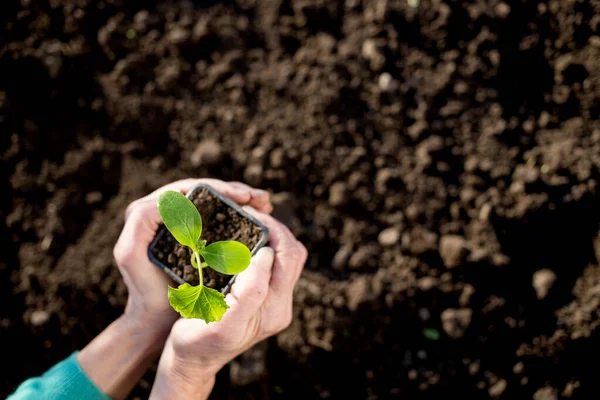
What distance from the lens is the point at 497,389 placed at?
1.79 metres

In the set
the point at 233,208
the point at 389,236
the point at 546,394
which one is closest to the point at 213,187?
the point at 233,208

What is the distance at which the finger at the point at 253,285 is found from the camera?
1.30 metres

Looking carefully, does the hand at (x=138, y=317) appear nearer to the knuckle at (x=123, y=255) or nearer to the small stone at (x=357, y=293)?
the knuckle at (x=123, y=255)

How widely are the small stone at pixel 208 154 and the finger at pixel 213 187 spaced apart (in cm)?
49

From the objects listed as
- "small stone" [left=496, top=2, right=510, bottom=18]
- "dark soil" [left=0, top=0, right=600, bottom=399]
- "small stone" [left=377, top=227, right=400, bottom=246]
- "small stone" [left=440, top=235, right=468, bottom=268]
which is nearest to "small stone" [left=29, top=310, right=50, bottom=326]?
"dark soil" [left=0, top=0, right=600, bottom=399]

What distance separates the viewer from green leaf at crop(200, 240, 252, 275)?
110 centimetres

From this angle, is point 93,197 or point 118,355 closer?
point 118,355

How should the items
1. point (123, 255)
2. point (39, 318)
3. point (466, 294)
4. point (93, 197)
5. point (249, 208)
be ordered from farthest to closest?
point (93, 197) < point (39, 318) < point (466, 294) < point (249, 208) < point (123, 255)

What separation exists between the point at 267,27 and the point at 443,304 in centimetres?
136

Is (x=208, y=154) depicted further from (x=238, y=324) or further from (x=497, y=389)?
(x=497, y=389)

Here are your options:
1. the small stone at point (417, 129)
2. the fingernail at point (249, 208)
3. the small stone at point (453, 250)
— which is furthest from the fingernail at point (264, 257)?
the small stone at point (417, 129)

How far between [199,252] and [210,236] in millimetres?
274

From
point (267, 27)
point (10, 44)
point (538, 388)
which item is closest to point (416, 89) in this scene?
point (267, 27)

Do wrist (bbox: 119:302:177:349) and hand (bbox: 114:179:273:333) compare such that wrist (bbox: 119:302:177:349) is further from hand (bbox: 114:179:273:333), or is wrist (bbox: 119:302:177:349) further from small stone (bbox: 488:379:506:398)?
small stone (bbox: 488:379:506:398)
